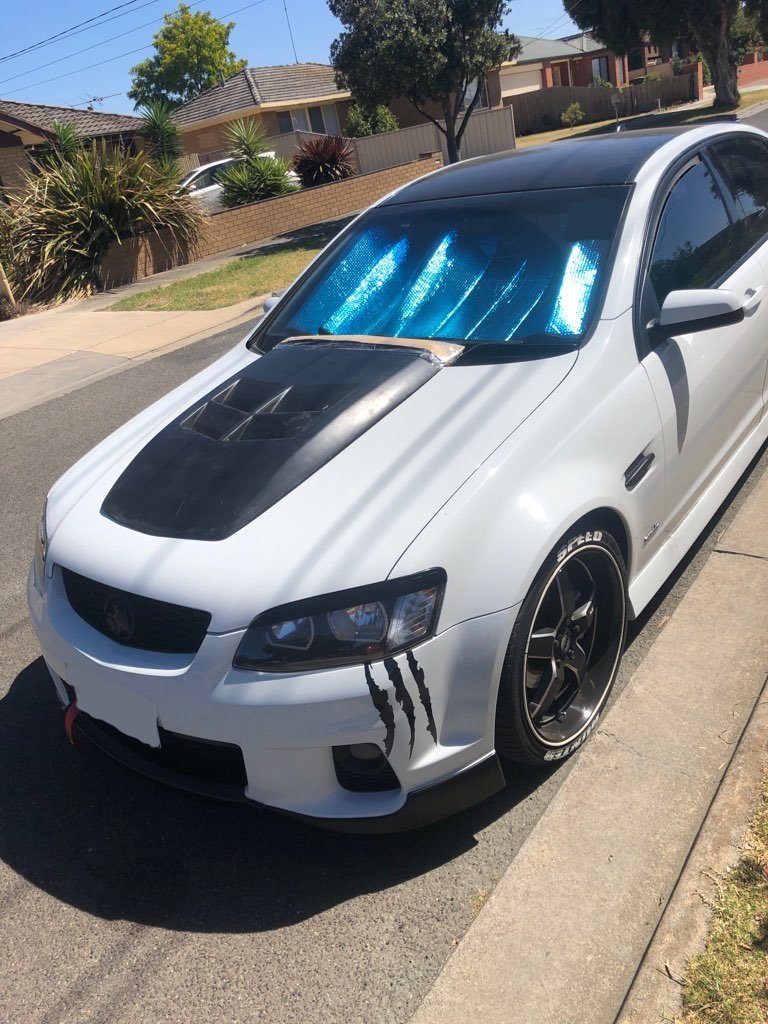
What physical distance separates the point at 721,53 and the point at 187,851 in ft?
117

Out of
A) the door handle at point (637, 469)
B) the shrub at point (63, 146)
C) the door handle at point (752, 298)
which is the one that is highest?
the shrub at point (63, 146)

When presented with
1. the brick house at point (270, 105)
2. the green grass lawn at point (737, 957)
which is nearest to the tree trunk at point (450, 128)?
the green grass lawn at point (737, 957)

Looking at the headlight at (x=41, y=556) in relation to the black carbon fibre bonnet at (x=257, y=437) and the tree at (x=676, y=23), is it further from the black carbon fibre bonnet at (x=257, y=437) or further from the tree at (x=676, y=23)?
the tree at (x=676, y=23)

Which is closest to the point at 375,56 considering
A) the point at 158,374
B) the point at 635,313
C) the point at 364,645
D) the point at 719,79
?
the point at 158,374

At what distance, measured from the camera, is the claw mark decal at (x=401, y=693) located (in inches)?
87.4

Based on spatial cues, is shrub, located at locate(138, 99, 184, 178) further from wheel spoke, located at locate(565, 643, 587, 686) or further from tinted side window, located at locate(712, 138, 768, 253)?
wheel spoke, located at locate(565, 643, 587, 686)

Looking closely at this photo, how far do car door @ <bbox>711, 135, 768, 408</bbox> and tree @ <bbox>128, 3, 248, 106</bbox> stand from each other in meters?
80.6

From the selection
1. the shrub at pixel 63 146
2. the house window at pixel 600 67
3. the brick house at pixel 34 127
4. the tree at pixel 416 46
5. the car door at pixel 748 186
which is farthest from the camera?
the house window at pixel 600 67

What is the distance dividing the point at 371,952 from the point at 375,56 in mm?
18366

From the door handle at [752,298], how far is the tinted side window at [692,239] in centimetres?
14

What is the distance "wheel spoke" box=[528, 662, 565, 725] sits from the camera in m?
2.68

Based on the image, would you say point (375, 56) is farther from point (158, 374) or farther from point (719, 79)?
point (719, 79)

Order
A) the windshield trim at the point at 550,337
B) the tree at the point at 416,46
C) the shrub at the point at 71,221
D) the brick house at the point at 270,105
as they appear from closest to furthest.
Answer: the windshield trim at the point at 550,337
the shrub at the point at 71,221
the tree at the point at 416,46
the brick house at the point at 270,105

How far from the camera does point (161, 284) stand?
1424 cm
